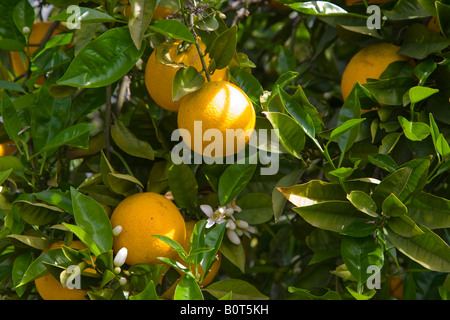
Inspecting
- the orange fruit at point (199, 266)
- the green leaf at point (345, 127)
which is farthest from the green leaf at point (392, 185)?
the orange fruit at point (199, 266)

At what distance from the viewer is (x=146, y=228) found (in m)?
1.22

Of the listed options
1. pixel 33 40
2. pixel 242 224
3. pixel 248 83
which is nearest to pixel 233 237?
pixel 242 224

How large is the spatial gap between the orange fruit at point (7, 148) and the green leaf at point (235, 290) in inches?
28.0

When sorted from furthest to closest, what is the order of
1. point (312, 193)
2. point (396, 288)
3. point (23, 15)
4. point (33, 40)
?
point (396, 288) < point (33, 40) < point (23, 15) < point (312, 193)

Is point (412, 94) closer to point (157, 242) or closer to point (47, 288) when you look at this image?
point (157, 242)

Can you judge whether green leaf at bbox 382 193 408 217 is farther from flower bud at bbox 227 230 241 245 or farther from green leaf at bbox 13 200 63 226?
green leaf at bbox 13 200 63 226

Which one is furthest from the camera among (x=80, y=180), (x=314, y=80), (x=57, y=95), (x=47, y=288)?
(x=314, y=80)

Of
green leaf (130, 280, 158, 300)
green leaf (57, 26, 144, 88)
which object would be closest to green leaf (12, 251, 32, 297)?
green leaf (130, 280, 158, 300)

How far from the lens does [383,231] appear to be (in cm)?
118

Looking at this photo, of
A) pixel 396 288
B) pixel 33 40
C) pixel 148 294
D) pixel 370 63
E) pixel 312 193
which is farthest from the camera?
pixel 396 288

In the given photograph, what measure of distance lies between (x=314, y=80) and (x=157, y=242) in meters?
0.92

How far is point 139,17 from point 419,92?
0.61 m

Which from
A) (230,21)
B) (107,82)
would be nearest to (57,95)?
(107,82)

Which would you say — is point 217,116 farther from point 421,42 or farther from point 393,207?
point 421,42
